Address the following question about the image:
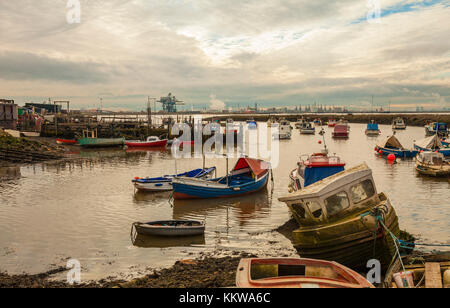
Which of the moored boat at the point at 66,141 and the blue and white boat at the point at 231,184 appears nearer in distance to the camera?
the blue and white boat at the point at 231,184

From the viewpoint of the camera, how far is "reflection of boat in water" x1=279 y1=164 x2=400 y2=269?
10742 millimetres

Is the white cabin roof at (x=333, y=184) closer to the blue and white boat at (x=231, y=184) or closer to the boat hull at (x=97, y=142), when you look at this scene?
the blue and white boat at (x=231, y=184)

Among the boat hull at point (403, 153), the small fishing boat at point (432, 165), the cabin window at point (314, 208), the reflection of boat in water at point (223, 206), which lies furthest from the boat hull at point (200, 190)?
the boat hull at point (403, 153)

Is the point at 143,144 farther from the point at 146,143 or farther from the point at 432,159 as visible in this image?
the point at 432,159

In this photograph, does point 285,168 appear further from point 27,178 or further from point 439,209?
point 27,178

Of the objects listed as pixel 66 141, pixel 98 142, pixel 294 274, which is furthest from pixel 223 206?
pixel 66 141

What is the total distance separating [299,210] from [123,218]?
9.63 meters

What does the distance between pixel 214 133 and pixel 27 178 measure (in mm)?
36954

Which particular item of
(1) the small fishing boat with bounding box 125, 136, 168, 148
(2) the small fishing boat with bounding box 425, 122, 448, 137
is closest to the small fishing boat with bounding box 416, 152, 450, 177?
(2) the small fishing boat with bounding box 425, 122, 448, 137

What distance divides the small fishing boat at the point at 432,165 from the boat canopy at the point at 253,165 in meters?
13.5

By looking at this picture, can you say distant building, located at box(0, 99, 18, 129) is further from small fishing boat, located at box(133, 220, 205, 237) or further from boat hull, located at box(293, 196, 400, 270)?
boat hull, located at box(293, 196, 400, 270)

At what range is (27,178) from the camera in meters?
27.9

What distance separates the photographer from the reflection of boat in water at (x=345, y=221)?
10.7 m
